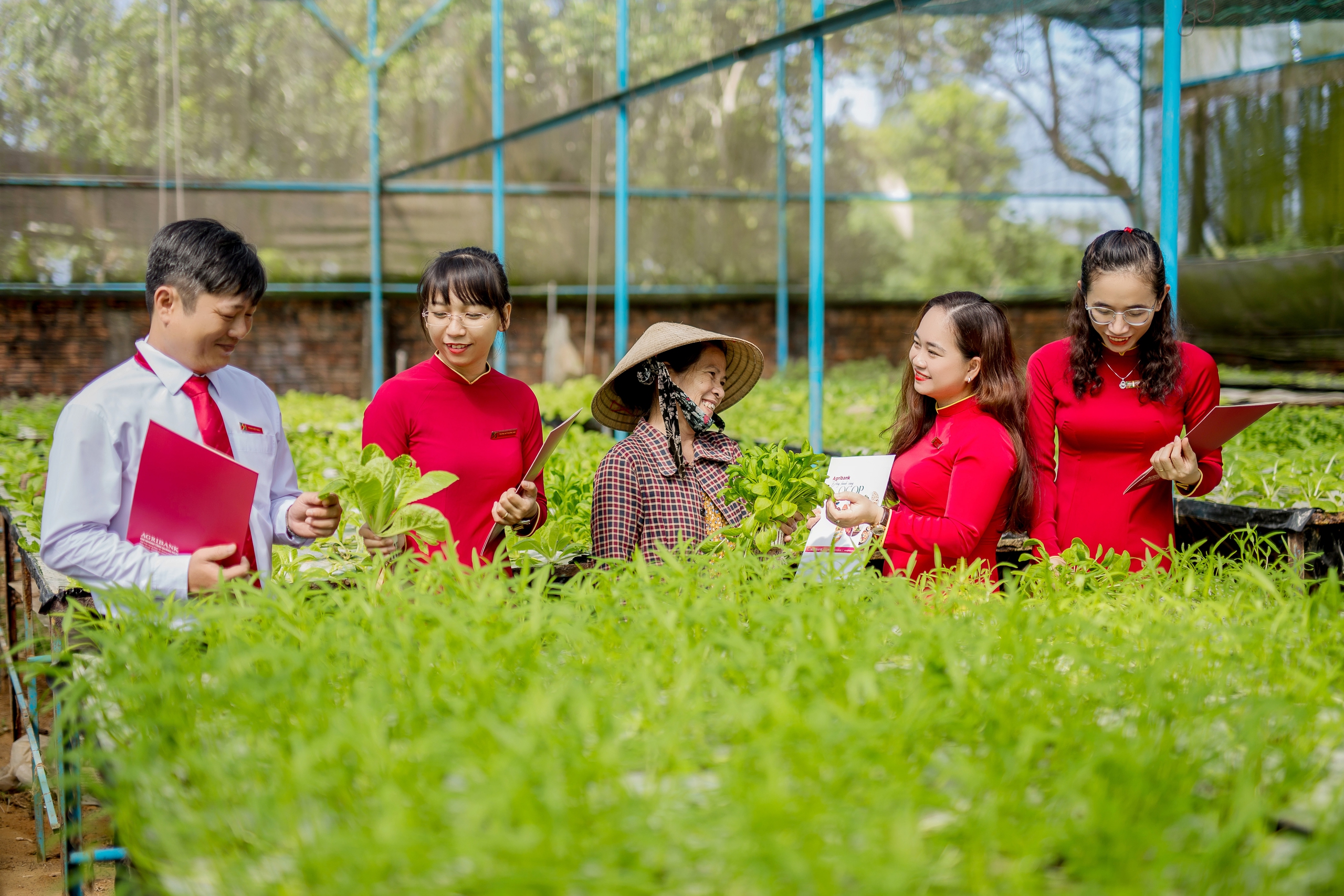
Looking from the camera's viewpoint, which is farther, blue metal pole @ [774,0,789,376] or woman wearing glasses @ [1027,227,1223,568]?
blue metal pole @ [774,0,789,376]

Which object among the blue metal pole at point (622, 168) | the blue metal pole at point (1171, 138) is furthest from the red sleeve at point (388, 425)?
the blue metal pole at point (622, 168)

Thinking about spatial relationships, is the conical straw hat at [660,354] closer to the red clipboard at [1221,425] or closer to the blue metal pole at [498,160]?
the red clipboard at [1221,425]

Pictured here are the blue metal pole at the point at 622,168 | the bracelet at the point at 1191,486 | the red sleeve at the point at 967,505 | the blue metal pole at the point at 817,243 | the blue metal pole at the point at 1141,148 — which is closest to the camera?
the red sleeve at the point at 967,505

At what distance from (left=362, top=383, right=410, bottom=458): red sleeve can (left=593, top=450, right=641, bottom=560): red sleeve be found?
45 cm

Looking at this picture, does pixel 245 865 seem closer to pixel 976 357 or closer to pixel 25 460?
pixel 976 357

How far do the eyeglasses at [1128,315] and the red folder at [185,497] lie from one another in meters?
1.78

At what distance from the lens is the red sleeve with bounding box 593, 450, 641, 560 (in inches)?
97.2

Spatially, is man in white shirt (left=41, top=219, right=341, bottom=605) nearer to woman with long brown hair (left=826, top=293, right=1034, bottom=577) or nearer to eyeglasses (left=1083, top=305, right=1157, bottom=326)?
woman with long brown hair (left=826, top=293, right=1034, bottom=577)

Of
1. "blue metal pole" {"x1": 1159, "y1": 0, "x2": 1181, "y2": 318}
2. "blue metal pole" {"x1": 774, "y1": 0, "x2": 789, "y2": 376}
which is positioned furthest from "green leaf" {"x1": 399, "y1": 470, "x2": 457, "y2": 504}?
"blue metal pole" {"x1": 774, "y1": 0, "x2": 789, "y2": 376}

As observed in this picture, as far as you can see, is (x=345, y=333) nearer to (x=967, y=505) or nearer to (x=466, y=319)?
(x=466, y=319)

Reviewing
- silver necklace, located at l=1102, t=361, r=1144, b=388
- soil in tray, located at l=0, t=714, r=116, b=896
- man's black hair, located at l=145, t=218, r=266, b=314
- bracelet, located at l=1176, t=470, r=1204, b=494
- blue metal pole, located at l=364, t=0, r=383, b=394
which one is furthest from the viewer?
blue metal pole, located at l=364, t=0, r=383, b=394

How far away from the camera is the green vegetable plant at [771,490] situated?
2.31 metres

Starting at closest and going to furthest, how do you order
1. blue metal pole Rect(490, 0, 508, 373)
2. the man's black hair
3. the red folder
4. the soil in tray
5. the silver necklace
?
the red folder < the man's black hair < the silver necklace < the soil in tray < blue metal pole Rect(490, 0, 508, 373)

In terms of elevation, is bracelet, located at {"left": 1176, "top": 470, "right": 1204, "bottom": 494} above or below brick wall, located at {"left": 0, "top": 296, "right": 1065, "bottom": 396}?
below
